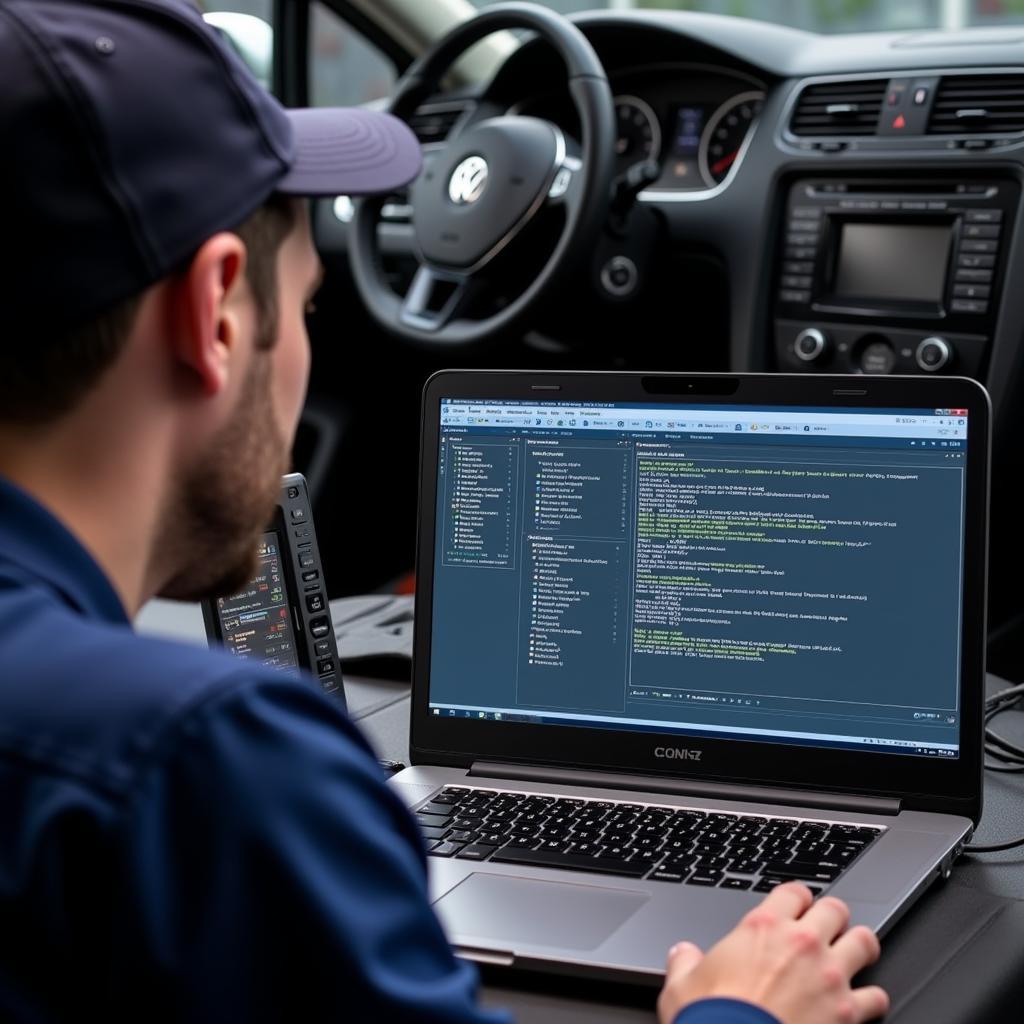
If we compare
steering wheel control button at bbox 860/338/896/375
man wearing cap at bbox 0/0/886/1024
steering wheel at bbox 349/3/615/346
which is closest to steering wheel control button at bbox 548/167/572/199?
steering wheel at bbox 349/3/615/346

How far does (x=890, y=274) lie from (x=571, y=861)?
1082 mm

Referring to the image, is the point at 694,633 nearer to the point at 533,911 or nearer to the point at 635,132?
the point at 533,911

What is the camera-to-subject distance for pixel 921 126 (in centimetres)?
178

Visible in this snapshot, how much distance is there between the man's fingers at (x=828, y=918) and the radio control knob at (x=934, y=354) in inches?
40.0

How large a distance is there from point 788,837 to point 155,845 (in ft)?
1.87

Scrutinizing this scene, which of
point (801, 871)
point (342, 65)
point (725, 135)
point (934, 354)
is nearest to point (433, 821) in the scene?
point (801, 871)

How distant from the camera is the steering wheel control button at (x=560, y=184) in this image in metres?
1.86

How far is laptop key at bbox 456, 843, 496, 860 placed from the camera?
963 millimetres

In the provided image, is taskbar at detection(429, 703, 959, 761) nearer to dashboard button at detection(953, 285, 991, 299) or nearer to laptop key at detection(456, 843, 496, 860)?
laptop key at detection(456, 843, 496, 860)

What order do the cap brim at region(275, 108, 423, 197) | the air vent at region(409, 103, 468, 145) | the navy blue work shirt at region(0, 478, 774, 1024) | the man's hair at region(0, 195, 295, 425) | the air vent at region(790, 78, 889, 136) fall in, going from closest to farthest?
the navy blue work shirt at region(0, 478, 774, 1024) → the man's hair at region(0, 195, 295, 425) → the cap brim at region(275, 108, 423, 197) → the air vent at region(790, 78, 889, 136) → the air vent at region(409, 103, 468, 145)

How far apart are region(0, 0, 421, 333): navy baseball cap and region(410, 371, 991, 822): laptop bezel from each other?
0.50 metres

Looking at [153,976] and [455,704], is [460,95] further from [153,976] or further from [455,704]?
[153,976]

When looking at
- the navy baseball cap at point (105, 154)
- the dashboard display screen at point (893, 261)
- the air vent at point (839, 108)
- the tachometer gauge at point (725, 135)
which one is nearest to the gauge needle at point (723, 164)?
the tachometer gauge at point (725, 135)

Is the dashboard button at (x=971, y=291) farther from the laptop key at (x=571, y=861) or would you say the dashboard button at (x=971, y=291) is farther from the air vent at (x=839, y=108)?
the laptop key at (x=571, y=861)
